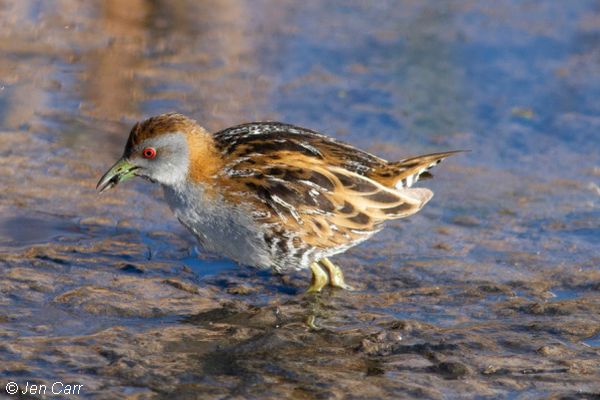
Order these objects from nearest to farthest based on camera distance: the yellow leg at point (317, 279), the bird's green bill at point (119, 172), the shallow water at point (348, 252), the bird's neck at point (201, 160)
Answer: the shallow water at point (348, 252), the bird's neck at point (201, 160), the bird's green bill at point (119, 172), the yellow leg at point (317, 279)

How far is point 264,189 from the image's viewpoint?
6.79 meters

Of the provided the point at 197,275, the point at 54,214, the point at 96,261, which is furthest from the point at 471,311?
the point at 54,214

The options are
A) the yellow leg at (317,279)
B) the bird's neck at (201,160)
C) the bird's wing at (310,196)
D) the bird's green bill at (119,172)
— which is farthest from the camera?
the yellow leg at (317,279)

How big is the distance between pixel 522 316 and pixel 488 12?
6.15 meters

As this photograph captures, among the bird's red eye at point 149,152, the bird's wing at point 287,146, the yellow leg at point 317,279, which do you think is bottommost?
the yellow leg at point 317,279

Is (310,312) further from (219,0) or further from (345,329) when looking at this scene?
(219,0)

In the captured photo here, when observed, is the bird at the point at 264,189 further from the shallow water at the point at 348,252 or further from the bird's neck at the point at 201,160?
the shallow water at the point at 348,252

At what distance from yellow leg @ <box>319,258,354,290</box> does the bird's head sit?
104 cm

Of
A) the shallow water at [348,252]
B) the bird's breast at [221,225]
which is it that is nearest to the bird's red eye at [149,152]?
the bird's breast at [221,225]

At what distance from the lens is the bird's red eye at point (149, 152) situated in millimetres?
6898

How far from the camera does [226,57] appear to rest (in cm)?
1132

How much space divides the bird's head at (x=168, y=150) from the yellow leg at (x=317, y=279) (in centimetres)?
98

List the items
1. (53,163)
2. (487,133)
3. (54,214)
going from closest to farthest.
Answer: (54,214)
(53,163)
(487,133)

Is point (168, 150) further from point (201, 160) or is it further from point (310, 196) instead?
point (310, 196)
